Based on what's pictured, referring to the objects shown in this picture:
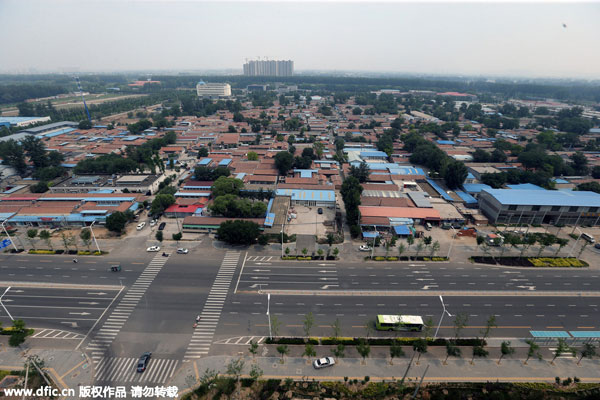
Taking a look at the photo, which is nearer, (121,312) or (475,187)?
(121,312)

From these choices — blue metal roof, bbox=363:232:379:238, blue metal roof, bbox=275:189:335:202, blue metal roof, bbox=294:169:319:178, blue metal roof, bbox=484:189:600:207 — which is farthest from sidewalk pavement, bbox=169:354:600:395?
blue metal roof, bbox=294:169:319:178

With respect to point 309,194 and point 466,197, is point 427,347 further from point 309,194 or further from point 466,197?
point 466,197

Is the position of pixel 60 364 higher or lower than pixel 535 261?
lower

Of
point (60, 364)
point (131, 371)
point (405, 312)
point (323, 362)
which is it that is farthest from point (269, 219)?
point (60, 364)

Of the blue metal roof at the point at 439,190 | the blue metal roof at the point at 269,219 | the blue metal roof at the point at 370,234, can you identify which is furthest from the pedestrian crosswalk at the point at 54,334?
the blue metal roof at the point at 439,190

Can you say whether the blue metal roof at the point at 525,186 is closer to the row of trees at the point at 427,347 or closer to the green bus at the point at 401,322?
the row of trees at the point at 427,347

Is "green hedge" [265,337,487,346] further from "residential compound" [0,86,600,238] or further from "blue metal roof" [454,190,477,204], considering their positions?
"blue metal roof" [454,190,477,204]
